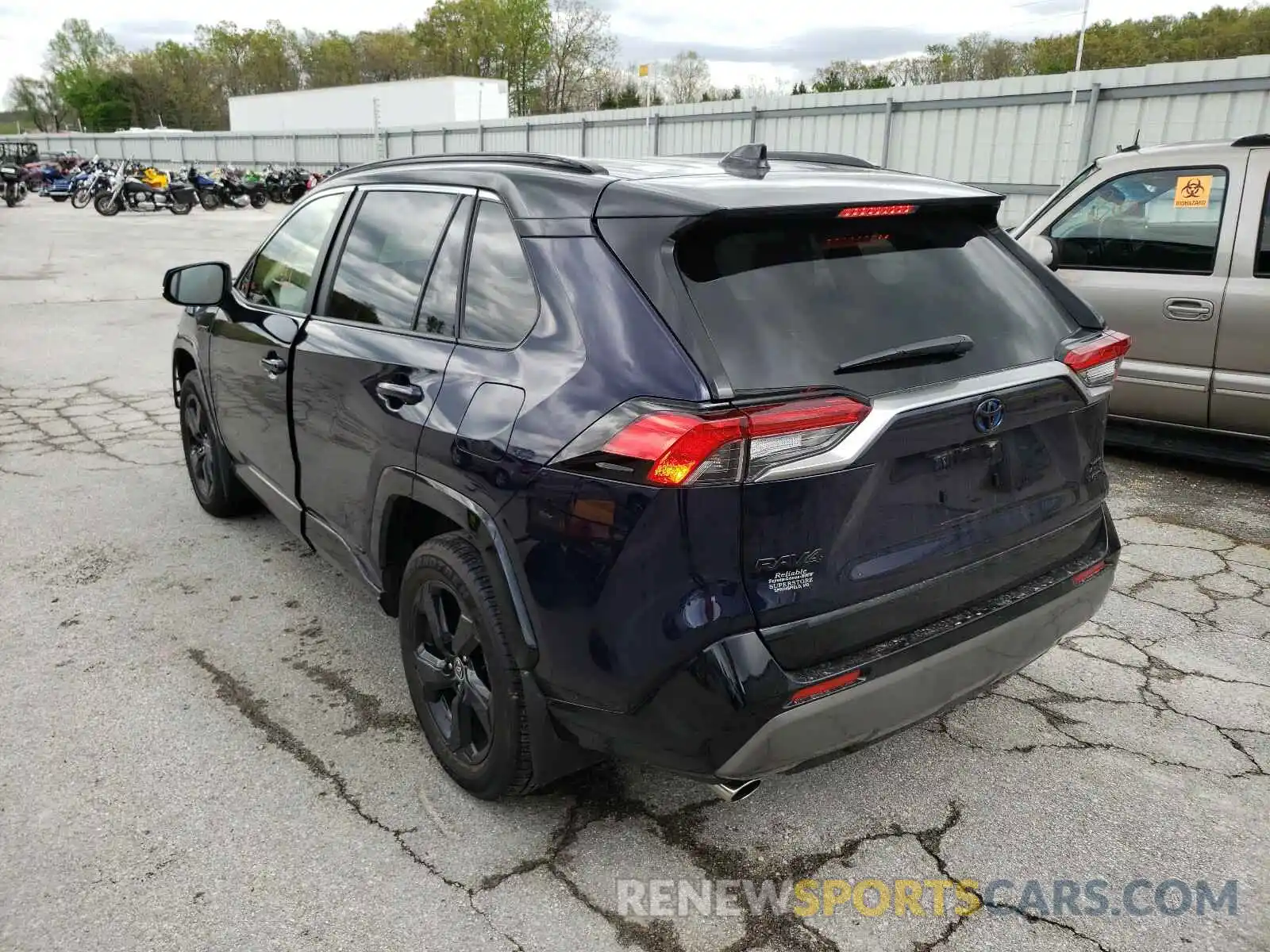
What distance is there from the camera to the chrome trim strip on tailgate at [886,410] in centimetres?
200

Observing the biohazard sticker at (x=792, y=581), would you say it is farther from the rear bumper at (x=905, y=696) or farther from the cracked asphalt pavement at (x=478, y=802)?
the cracked asphalt pavement at (x=478, y=802)

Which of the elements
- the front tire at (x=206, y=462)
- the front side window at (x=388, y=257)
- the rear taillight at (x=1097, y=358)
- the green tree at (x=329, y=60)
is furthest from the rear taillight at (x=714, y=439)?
the green tree at (x=329, y=60)

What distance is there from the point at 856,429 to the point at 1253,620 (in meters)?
2.77

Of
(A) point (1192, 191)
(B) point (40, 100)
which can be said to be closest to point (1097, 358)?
(A) point (1192, 191)

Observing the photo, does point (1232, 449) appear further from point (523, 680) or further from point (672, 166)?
point (523, 680)

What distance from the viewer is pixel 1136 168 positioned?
17.8 ft

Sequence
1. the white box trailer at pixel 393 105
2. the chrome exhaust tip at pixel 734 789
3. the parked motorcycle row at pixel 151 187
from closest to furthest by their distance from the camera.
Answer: the chrome exhaust tip at pixel 734 789 < the parked motorcycle row at pixel 151 187 < the white box trailer at pixel 393 105

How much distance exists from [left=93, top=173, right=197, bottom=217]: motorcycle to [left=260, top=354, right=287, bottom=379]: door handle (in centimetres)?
2708

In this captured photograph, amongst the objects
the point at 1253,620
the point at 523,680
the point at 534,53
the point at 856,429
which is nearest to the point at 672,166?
the point at 856,429

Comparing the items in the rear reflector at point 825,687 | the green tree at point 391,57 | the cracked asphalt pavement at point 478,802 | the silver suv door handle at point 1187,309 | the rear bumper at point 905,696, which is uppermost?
the green tree at point 391,57

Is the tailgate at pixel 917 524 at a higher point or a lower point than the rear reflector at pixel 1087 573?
higher

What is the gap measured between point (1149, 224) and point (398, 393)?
4619 mm

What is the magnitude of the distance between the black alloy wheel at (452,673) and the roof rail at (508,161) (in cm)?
116

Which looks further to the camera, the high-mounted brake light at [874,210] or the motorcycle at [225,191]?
the motorcycle at [225,191]
